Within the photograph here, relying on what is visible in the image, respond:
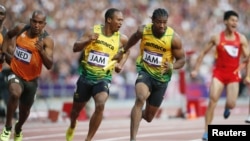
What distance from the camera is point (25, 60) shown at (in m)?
13.1

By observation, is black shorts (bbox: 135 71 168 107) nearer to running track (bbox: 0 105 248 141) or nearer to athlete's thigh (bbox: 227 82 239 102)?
running track (bbox: 0 105 248 141)

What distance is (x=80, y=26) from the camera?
86.7 feet

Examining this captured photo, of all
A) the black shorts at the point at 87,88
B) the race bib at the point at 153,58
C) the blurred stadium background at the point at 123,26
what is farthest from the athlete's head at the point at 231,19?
the blurred stadium background at the point at 123,26

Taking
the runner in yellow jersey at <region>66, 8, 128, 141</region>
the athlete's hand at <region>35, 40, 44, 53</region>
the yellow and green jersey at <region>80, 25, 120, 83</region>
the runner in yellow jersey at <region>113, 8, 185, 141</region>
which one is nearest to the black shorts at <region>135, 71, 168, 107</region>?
the runner in yellow jersey at <region>113, 8, 185, 141</region>

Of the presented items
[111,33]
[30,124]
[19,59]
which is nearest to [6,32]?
[19,59]

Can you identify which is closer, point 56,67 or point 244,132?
point 244,132

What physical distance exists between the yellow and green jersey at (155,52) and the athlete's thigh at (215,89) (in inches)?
84.2

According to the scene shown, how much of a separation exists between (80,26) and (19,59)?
13.4m

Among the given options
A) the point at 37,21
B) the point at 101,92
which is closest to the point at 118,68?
the point at 101,92

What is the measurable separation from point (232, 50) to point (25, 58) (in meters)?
4.44

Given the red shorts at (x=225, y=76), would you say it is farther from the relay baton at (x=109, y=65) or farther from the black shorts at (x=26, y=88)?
the black shorts at (x=26, y=88)

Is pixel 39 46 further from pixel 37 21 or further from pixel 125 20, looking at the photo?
pixel 125 20

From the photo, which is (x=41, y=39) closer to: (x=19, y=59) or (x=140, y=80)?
(x=19, y=59)

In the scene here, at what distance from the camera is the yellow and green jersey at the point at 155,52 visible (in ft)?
42.6
